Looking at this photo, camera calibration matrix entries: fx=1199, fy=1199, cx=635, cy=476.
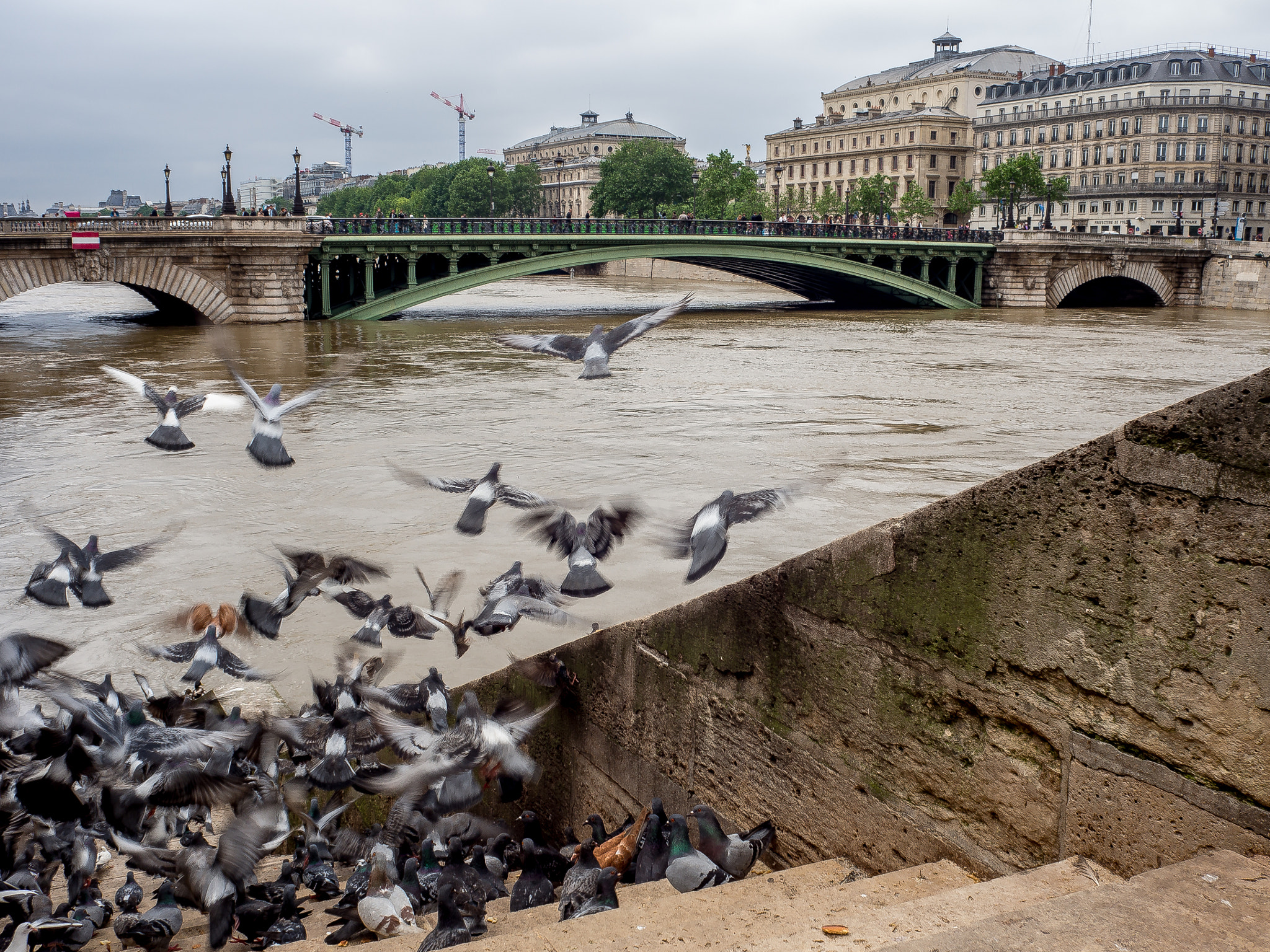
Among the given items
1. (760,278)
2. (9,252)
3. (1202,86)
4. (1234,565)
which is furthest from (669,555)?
(1202,86)

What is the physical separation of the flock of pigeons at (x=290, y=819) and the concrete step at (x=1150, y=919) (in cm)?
152

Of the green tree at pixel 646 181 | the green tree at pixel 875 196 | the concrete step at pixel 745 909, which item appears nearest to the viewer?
the concrete step at pixel 745 909

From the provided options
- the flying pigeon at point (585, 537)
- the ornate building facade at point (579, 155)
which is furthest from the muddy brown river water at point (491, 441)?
the ornate building facade at point (579, 155)

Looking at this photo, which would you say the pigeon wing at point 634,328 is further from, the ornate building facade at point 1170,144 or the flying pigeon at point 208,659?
the ornate building facade at point 1170,144

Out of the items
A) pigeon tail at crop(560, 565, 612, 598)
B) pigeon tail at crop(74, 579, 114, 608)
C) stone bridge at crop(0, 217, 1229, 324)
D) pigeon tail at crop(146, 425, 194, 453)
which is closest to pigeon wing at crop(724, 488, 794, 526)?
pigeon tail at crop(560, 565, 612, 598)

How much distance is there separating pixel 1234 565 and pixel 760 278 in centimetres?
4847

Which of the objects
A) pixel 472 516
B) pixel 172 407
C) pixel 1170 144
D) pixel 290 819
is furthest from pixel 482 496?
pixel 1170 144

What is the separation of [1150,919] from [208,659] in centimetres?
592

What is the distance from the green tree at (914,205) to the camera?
270ft

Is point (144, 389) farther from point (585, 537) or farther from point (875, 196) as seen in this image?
point (875, 196)

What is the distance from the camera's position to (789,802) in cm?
400

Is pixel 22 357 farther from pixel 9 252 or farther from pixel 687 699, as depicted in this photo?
pixel 687 699

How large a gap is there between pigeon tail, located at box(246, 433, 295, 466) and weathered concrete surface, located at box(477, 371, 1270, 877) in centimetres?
700

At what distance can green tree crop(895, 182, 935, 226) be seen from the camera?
8244 cm
